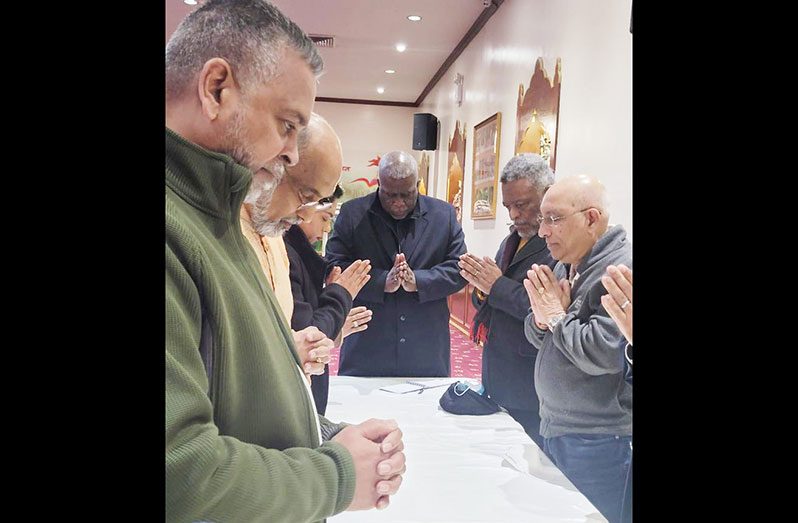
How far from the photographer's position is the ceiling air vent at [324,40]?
2.87 feet

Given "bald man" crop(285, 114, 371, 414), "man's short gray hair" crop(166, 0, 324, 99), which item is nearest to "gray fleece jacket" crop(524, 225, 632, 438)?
"bald man" crop(285, 114, 371, 414)

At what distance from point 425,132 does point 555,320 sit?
407mm

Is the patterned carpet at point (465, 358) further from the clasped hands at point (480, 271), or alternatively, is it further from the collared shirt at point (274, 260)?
the collared shirt at point (274, 260)

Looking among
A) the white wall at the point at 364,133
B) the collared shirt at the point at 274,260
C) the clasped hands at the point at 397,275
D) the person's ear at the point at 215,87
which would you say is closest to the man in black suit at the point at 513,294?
the clasped hands at the point at 397,275

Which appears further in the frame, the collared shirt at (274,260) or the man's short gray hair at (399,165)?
the man's short gray hair at (399,165)

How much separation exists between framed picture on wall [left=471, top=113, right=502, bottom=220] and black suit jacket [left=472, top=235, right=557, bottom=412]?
77 millimetres

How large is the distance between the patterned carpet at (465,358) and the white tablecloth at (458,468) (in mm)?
60

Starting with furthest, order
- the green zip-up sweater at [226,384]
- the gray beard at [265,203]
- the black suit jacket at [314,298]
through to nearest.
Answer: the black suit jacket at [314,298] → the gray beard at [265,203] → the green zip-up sweater at [226,384]

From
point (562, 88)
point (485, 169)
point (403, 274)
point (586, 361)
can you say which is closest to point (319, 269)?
point (403, 274)
